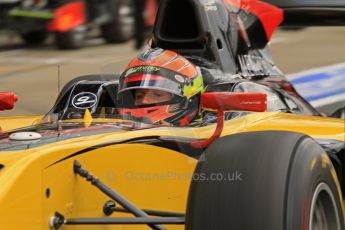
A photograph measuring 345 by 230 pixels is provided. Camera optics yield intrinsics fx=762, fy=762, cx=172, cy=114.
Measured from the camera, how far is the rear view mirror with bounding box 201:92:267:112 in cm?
304

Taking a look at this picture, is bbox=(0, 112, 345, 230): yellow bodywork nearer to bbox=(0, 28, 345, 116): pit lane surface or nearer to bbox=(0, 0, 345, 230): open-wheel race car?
bbox=(0, 0, 345, 230): open-wheel race car

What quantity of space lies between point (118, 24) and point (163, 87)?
32.4 feet

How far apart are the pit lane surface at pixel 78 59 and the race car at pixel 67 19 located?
0.22 metres

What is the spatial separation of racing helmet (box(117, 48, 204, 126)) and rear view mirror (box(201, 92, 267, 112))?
0.51 metres

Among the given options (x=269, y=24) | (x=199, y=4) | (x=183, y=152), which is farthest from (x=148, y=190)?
(x=269, y=24)

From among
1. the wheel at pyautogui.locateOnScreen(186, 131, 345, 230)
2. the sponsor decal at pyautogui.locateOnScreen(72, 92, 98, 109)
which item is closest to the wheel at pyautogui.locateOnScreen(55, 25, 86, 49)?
the sponsor decal at pyautogui.locateOnScreen(72, 92, 98, 109)

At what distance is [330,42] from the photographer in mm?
13984

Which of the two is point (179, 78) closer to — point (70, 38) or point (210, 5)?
point (210, 5)

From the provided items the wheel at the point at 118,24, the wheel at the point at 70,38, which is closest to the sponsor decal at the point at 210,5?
the wheel at the point at 70,38

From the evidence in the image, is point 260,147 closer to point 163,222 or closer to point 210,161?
point 210,161

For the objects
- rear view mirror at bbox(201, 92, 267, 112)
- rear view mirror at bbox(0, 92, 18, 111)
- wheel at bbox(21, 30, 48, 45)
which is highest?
rear view mirror at bbox(201, 92, 267, 112)

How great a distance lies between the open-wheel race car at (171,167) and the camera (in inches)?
105

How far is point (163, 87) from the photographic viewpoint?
368cm

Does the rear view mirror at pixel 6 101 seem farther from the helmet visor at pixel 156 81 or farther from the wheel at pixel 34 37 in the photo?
the wheel at pixel 34 37
